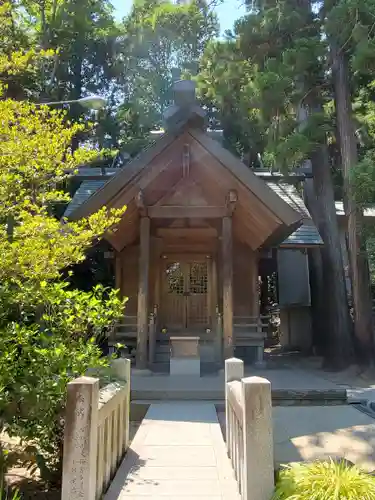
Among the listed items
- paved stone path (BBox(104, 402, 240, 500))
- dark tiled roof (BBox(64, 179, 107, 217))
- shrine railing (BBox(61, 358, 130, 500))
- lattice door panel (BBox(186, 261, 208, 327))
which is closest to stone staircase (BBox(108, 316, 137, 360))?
lattice door panel (BBox(186, 261, 208, 327))

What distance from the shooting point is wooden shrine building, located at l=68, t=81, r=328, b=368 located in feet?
28.7

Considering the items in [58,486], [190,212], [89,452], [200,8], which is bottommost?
[58,486]

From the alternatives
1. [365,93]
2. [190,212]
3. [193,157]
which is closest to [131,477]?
[190,212]

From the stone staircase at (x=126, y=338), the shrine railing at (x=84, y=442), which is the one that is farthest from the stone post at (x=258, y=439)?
the stone staircase at (x=126, y=338)

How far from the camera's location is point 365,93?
11914 millimetres

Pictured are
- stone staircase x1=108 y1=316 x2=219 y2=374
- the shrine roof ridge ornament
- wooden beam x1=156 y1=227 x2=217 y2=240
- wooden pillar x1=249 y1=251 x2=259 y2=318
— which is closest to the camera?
the shrine roof ridge ornament

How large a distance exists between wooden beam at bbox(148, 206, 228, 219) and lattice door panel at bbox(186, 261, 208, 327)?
2.70m

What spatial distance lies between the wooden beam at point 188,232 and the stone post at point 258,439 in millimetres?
8233

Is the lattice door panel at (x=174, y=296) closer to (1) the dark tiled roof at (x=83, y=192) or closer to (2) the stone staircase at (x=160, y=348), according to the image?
(2) the stone staircase at (x=160, y=348)

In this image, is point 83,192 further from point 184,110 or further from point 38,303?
point 38,303

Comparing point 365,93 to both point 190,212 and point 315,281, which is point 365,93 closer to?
point 315,281

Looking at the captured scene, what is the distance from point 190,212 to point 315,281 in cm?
558

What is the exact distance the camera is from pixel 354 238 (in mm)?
10375

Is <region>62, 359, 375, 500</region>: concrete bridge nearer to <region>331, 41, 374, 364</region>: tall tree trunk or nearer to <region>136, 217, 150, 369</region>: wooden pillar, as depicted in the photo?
<region>136, 217, 150, 369</region>: wooden pillar
